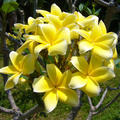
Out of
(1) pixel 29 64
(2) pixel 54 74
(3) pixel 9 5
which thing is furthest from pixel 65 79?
(3) pixel 9 5

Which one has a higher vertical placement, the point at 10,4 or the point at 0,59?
the point at 10,4

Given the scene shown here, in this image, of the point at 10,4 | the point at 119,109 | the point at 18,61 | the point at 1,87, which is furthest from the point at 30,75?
the point at 1,87

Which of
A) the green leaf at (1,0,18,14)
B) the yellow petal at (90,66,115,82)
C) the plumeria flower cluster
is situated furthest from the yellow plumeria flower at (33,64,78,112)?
the green leaf at (1,0,18,14)

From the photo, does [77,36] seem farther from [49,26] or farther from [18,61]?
[18,61]

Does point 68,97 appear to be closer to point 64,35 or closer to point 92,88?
point 92,88

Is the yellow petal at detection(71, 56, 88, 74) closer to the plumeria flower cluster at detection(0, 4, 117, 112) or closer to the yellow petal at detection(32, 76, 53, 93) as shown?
the plumeria flower cluster at detection(0, 4, 117, 112)

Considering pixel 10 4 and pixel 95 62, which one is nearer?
pixel 95 62

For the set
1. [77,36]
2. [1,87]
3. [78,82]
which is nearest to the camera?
[78,82]
